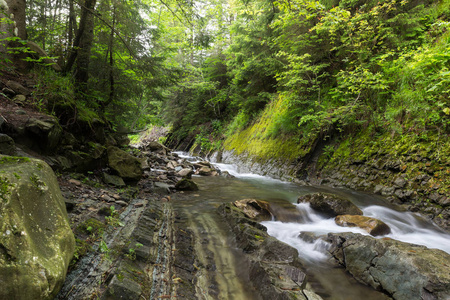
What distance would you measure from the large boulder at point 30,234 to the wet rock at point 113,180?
3.17 m

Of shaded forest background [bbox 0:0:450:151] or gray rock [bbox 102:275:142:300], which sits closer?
gray rock [bbox 102:275:142:300]

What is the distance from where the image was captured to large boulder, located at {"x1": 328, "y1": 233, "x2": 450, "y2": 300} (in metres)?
2.53

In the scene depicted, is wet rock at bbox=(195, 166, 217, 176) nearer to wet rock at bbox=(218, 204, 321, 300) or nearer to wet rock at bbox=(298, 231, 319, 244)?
wet rock at bbox=(218, 204, 321, 300)

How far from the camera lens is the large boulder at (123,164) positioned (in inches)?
231

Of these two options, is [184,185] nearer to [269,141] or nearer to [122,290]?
[122,290]

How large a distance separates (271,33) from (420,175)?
894 centimetres

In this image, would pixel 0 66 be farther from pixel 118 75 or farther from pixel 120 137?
pixel 120 137

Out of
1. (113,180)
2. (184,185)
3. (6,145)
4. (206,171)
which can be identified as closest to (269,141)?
(206,171)

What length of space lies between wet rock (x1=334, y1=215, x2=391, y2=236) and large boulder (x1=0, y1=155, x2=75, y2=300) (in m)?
4.90

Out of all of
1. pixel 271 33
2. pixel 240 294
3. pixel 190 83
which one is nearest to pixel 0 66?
pixel 240 294

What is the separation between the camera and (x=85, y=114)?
5.61 meters

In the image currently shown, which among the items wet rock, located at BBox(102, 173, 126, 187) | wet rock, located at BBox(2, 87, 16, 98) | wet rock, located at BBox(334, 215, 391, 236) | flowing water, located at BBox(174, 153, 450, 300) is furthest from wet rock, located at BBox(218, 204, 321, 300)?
wet rock, located at BBox(2, 87, 16, 98)

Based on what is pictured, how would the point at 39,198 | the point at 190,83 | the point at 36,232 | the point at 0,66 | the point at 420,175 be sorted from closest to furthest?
1. the point at 36,232
2. the point at 39,198
3. the point at 0,66
4. the point at 420,175
5. the point at 190,83

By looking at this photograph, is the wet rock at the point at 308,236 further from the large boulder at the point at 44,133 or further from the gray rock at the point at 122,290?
the large boulder at the point at 44,133
